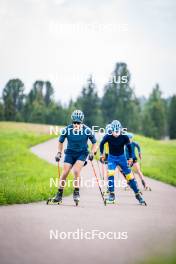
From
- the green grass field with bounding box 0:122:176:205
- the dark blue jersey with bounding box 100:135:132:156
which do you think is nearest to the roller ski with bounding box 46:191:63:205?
the green grass field with bounding box 0:122:176:205

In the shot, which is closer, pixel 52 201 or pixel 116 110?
pixel 52 201

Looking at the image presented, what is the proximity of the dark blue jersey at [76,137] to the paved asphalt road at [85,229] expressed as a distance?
1.05 m

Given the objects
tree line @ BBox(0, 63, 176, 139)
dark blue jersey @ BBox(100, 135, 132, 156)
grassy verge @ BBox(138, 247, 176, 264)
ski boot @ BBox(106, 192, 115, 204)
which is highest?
tree line @ BBox(0, 63, 176, 139)

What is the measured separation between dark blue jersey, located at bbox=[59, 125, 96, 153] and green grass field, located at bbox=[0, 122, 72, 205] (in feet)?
4.50

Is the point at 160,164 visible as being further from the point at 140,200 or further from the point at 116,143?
the point at 116,143

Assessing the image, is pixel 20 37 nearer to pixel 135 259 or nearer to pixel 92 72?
pixel 92 72

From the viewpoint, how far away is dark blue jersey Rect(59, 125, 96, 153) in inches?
314

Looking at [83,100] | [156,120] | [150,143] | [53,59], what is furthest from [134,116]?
[53,59]

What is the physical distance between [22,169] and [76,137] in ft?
21.6

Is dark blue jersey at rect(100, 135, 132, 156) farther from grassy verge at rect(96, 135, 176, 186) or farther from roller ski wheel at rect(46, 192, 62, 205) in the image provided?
grassy verge at rect(96, 135, 176, 186)

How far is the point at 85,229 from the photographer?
6062 mm

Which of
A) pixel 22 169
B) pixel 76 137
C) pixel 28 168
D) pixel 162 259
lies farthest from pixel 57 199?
pixel 28 168

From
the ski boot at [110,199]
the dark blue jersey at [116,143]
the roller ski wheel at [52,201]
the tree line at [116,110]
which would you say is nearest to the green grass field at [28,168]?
the roller ski wheel at [52,201]

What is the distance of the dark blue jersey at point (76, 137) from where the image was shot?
26.1 feet
